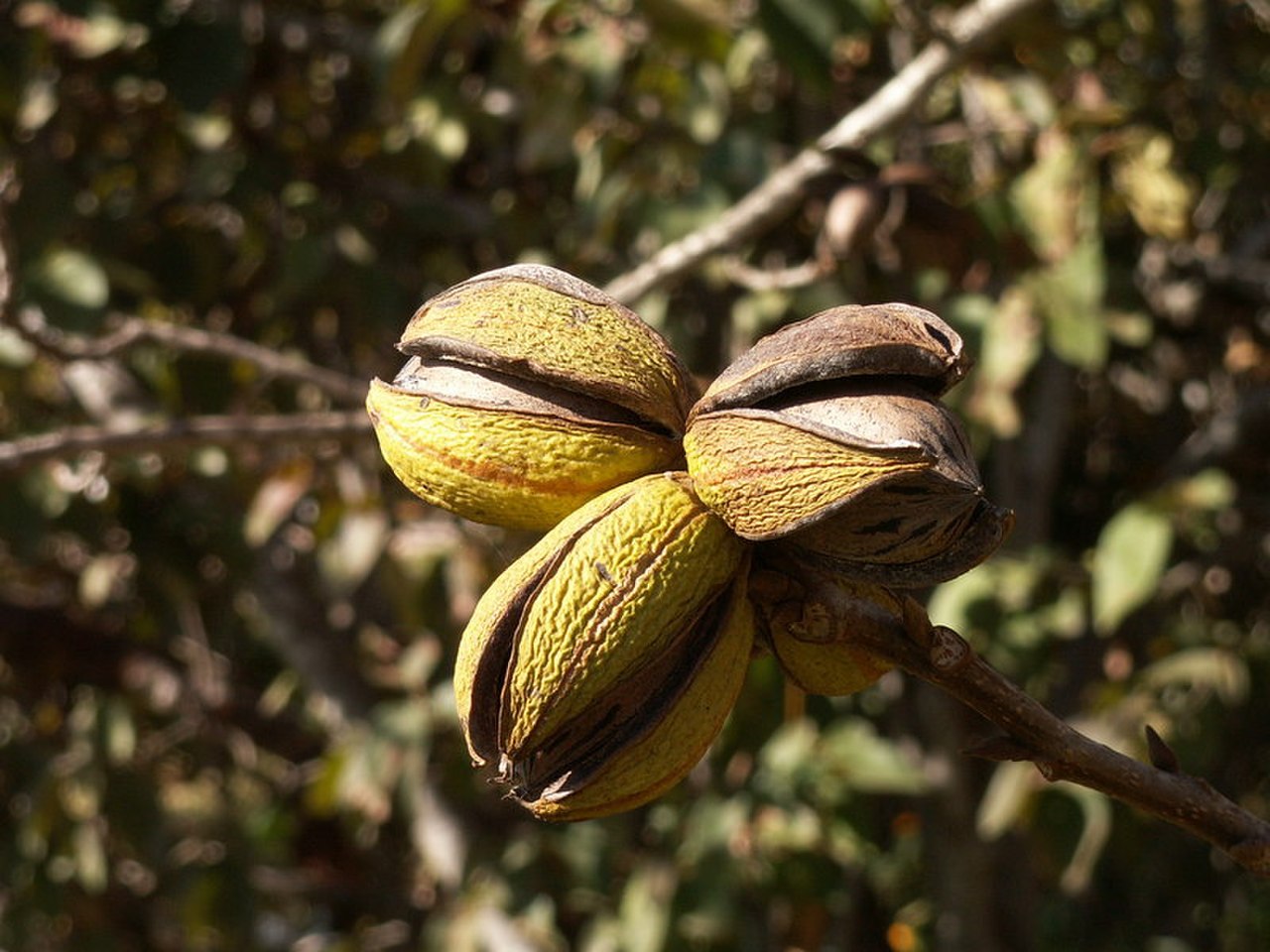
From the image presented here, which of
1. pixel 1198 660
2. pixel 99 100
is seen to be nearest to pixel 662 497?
pixel 1198 660

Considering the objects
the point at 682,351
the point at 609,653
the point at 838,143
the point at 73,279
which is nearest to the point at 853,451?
the point at 609,653

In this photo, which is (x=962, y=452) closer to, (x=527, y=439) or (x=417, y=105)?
(x=527, y=439)

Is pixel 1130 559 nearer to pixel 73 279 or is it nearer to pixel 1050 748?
pixel 1050 748

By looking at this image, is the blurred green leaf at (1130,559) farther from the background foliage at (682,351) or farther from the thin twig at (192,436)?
the thin twig at (192,436)

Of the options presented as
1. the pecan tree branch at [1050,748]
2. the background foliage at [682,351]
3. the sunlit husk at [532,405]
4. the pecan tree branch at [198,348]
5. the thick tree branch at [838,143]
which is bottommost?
the background foliage at [682,351]

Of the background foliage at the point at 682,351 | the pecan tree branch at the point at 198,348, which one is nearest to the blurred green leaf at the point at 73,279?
the background foliage at the point at 682,351

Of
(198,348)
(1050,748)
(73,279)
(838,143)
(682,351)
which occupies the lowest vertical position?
(682,351)

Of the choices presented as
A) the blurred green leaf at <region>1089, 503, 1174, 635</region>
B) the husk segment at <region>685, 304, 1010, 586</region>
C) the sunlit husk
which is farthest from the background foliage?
the husk segment at <region>685, 304, 1010, 586</region>
